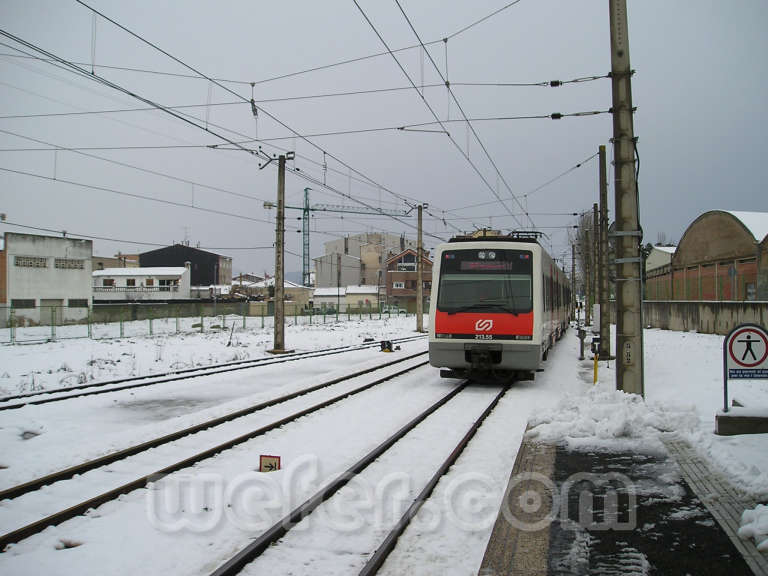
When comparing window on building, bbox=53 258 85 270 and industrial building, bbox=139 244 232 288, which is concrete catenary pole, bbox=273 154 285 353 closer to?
window on building, bbox=53 258 85 270

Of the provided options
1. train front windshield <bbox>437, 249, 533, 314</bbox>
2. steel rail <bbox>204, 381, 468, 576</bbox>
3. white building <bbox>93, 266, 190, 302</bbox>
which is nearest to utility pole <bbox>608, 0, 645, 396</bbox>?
train front windshield <bbox>437, 249, 533, 314</bbox>

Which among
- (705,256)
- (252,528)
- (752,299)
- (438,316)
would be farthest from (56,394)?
(705,256)

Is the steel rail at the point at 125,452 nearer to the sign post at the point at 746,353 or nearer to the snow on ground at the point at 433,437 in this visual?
the snow on ground at the point at 433,437

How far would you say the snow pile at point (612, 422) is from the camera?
7.56 metres

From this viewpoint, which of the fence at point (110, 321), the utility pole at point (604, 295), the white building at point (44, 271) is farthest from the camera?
the white building at point (44, 271)

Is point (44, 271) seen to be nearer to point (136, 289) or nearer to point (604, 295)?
point (136, 289)

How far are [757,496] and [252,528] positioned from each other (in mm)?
4394

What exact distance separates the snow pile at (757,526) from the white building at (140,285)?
73.4 metres

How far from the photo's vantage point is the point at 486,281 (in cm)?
1256

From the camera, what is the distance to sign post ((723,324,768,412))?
24.9ft

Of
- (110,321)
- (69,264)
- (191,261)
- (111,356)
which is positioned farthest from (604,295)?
(191,261)

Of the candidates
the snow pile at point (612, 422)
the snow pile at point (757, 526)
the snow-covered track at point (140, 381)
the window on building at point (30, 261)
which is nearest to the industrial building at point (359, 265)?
the window on building at point (30, 261)

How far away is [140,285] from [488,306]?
7022 centimetres

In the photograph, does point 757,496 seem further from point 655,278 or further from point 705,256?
point 655,278
